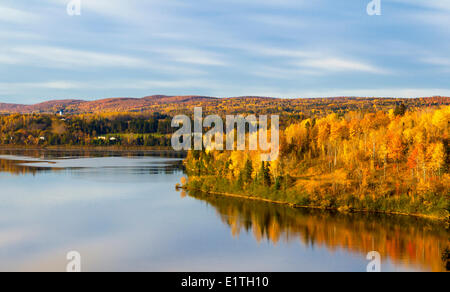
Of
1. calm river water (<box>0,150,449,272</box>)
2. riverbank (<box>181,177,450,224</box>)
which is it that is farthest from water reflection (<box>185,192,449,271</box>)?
riverbank (<box>181,177,450,224</box>)

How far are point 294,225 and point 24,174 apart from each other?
61.6 m

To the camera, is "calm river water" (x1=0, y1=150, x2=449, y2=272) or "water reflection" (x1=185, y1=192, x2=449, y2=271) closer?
"calm river water" (x1=0, y1=150, x2=449, y2=272)

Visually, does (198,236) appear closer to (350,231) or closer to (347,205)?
(350,231)

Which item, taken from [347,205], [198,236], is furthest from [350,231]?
[198,236]

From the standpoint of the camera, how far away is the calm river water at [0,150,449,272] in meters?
32.1

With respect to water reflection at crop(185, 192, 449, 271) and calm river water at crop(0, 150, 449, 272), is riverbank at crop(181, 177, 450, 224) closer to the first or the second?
water reflection at crop(185, 192, 449, 271)

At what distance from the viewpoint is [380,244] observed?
37062 millimetres

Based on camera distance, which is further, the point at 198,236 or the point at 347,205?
the point at 347,205

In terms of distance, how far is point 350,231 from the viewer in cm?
4072

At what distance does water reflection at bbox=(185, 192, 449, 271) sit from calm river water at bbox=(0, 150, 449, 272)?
0.09 meters

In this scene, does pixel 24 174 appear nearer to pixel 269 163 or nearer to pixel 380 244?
pixel 269 163

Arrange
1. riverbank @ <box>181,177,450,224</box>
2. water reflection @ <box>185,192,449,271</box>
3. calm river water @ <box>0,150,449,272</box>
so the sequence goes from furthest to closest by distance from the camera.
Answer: riverbank @ <box>181,177,450,224</box> < water reflection @ <box>185,192,449,271</box> < calm river water @ <box>0,150,449,272</box>

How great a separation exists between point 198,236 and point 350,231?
46.0 feet
